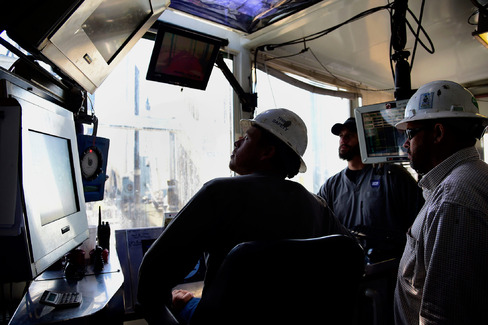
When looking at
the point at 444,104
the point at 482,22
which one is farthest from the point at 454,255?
the point at 482,22

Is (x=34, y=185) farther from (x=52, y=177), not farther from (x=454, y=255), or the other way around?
(x=454, y=255)

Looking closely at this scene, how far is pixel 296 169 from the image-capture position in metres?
→ 1.64

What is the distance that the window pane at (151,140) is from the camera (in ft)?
8.69

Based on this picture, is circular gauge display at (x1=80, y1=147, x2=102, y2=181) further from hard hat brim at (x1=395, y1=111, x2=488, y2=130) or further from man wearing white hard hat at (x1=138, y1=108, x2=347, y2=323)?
hard hat brim at (x1=395, y1=111, x2=488, y2=130)

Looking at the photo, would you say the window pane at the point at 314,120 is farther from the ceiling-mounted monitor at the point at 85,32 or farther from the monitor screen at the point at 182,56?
the ceiling-mounted monitor at the point at 85,32

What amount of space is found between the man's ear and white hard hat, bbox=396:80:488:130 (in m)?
0.04

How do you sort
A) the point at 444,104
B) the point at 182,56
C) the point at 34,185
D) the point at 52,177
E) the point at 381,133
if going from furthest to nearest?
the point at 182,56, the point at 381,133, the point at 444,104, the point at 52,177, the point at 34,185

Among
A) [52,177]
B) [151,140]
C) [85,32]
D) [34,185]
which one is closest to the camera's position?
[34,185]

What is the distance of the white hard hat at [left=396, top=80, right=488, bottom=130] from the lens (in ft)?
5.18

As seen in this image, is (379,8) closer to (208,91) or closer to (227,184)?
(208,91)

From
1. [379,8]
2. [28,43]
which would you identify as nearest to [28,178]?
[28,43]

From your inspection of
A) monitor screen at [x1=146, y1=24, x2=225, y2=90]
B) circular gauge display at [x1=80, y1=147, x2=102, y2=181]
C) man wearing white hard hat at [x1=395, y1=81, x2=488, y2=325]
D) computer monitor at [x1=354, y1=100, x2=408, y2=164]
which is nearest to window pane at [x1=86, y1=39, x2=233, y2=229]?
monitor screen at [x1=146, y1=24, x2=225, y2=90]

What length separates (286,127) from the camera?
1.64 meters

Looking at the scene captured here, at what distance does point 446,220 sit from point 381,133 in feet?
4.17
